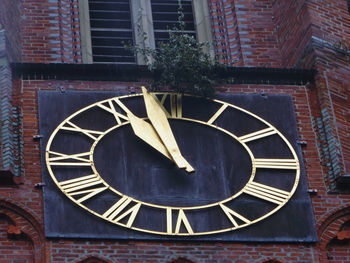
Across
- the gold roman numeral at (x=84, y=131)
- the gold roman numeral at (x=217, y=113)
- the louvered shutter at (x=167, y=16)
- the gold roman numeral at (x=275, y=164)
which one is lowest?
the gold roman numeral at (x=275, y=164)

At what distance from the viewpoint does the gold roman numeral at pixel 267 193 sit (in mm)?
18172

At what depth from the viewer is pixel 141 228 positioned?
57.8 feet

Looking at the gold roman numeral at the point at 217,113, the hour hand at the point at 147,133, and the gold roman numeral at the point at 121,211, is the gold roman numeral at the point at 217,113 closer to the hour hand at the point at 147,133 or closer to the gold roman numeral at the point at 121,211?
the hour hand at the point at 147,133

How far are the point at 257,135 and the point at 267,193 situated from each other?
0.87 meters

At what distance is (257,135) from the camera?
741 inches

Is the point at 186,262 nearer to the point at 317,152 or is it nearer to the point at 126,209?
the point at 126,209

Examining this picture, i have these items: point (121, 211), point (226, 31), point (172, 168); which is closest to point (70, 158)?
point (121, 211)

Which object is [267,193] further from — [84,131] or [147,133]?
[84,131]

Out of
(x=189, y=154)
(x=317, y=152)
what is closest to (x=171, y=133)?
(x=189, y=154)

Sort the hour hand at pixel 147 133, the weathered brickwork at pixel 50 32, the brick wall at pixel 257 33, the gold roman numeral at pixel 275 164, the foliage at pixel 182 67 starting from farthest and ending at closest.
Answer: the brick wall at pixel 257 33 < the weathered brickwork at pixel 50 32 < the foliage at pixel 182 67 < the gold roman numeral at pixel 275 164 < the hour hand at pixel 147 133

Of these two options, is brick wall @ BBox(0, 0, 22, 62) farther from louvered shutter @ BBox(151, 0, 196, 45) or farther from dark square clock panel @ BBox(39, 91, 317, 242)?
louvered shutter @ BBox(151, 0, 196, 45)

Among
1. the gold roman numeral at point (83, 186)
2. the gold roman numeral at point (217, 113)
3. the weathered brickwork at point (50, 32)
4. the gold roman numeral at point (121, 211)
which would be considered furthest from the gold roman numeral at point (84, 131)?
the weathered brickwork at point (50, 32)

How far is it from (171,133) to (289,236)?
1.84m

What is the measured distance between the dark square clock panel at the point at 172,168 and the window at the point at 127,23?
176 cm
